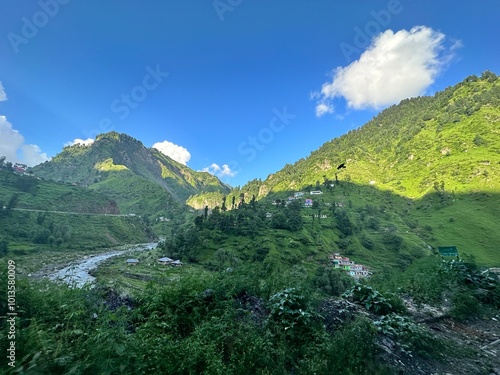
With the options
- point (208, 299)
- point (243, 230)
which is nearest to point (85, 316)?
point (208, 299)

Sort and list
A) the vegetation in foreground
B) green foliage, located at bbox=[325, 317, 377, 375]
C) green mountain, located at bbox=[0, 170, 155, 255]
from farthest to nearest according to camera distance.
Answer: green mountain, located at bbox=[0, 170, 155, 255] < green foliage, located at bbox=[325, 317, 377, 375] < the vegetation in foreground

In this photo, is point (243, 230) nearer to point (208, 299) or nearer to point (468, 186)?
point (208, 299)

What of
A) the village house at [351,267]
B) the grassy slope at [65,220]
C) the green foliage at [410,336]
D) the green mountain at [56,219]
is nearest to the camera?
the green foliage at [410,336]

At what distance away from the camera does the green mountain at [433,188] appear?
9206 cm

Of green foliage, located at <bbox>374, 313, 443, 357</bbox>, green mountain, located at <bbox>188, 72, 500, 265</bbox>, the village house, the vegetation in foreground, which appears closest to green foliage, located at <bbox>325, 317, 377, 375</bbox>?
the vegetation in foreground

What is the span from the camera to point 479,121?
159 m

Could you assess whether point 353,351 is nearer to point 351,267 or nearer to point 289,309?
point 289,309

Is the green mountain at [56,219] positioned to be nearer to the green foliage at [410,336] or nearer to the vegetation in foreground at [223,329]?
the vegetation in foreground at [223,329]

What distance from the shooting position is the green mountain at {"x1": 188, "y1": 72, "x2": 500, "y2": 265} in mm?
92062

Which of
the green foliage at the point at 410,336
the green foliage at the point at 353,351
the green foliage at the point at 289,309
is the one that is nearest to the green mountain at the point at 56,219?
the green foliage at the point at 289,309

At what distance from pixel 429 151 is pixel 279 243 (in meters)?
140

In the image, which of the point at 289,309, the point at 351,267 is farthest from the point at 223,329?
the point at 351,267

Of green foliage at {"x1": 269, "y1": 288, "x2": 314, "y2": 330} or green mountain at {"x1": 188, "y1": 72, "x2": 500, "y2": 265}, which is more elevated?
green mountain at {"x1": 188, "y1": 72, "x2": 500, "y2": 265}

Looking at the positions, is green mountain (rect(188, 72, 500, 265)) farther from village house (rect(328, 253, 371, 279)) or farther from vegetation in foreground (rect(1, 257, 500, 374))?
vegetation in foreground (rect(1, 257, 500, 374))
